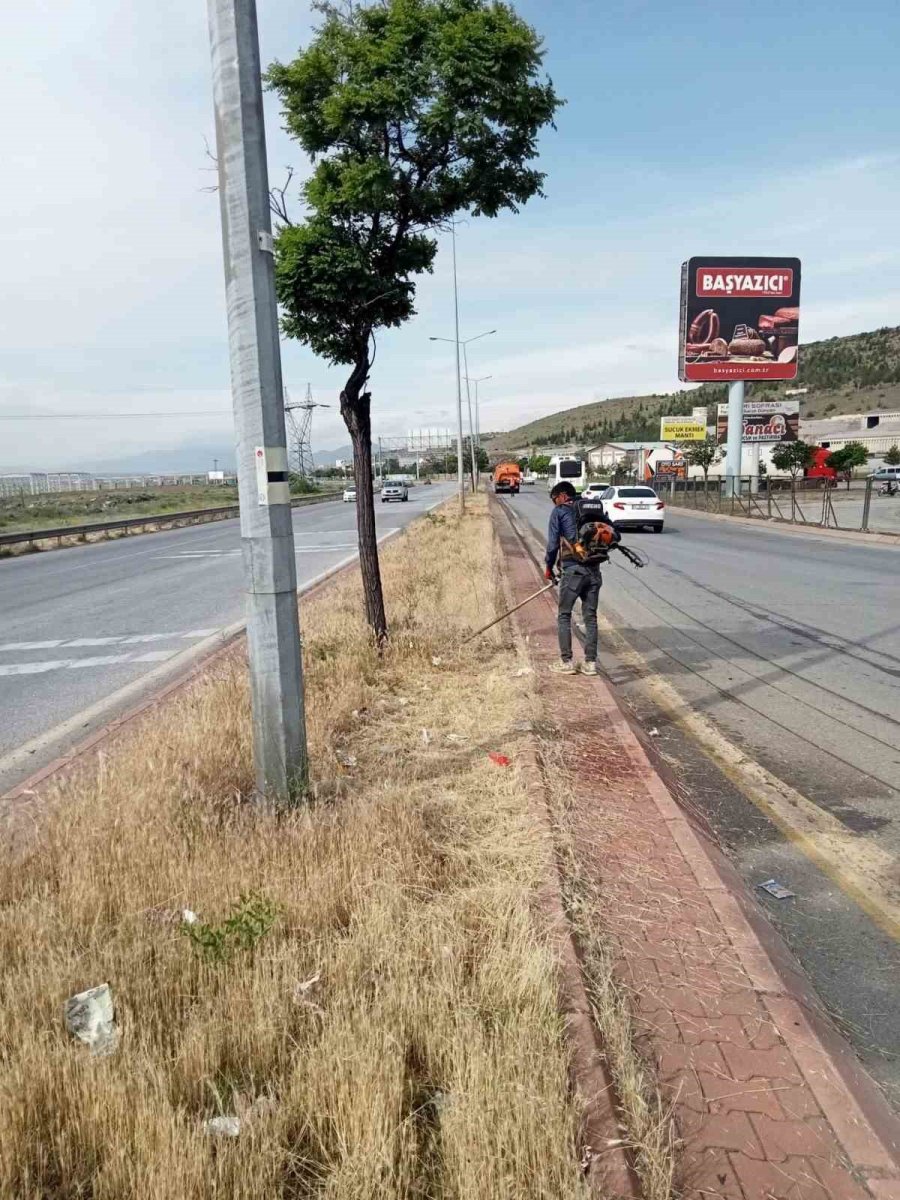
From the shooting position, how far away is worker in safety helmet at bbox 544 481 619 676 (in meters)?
7.52

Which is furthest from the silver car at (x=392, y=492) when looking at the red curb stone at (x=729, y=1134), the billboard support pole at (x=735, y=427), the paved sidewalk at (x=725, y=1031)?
the red curb stone at (x=729, y=1134)

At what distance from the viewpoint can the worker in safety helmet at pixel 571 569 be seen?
24.7 ft

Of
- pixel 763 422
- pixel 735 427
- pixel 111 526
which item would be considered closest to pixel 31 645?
pixel 111 526

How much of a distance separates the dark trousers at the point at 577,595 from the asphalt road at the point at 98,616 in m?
4.21

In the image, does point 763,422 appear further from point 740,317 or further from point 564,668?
point 564,668

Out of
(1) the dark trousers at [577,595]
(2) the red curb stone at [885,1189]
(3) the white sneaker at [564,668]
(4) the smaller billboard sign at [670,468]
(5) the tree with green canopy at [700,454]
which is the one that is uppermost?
(5) the tree with green canopy at [700,454]

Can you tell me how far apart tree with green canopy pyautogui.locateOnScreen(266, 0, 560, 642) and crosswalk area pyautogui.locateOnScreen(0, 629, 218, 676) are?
3638 millimetres

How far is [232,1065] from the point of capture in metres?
2.30

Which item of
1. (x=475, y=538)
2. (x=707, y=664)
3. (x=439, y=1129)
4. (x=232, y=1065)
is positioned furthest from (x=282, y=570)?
(x=475, y=538)

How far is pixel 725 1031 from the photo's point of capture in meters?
2.62

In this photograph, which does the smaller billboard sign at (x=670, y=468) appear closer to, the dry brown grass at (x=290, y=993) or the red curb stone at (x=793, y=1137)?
the dry brown grass at (x=290, y=993)

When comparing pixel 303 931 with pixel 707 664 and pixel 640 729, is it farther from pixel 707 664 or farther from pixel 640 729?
pixel 707 664

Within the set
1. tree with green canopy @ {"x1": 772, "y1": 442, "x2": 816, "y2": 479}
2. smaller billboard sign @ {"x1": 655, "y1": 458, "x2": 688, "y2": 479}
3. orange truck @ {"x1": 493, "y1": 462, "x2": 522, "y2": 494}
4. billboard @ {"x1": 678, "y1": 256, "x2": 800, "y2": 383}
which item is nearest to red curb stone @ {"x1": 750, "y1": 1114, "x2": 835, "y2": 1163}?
billboard @ {"x1": 678, "y1": 256, "x2": 800, "y2": 383}

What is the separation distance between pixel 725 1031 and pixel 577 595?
533 centimetres
